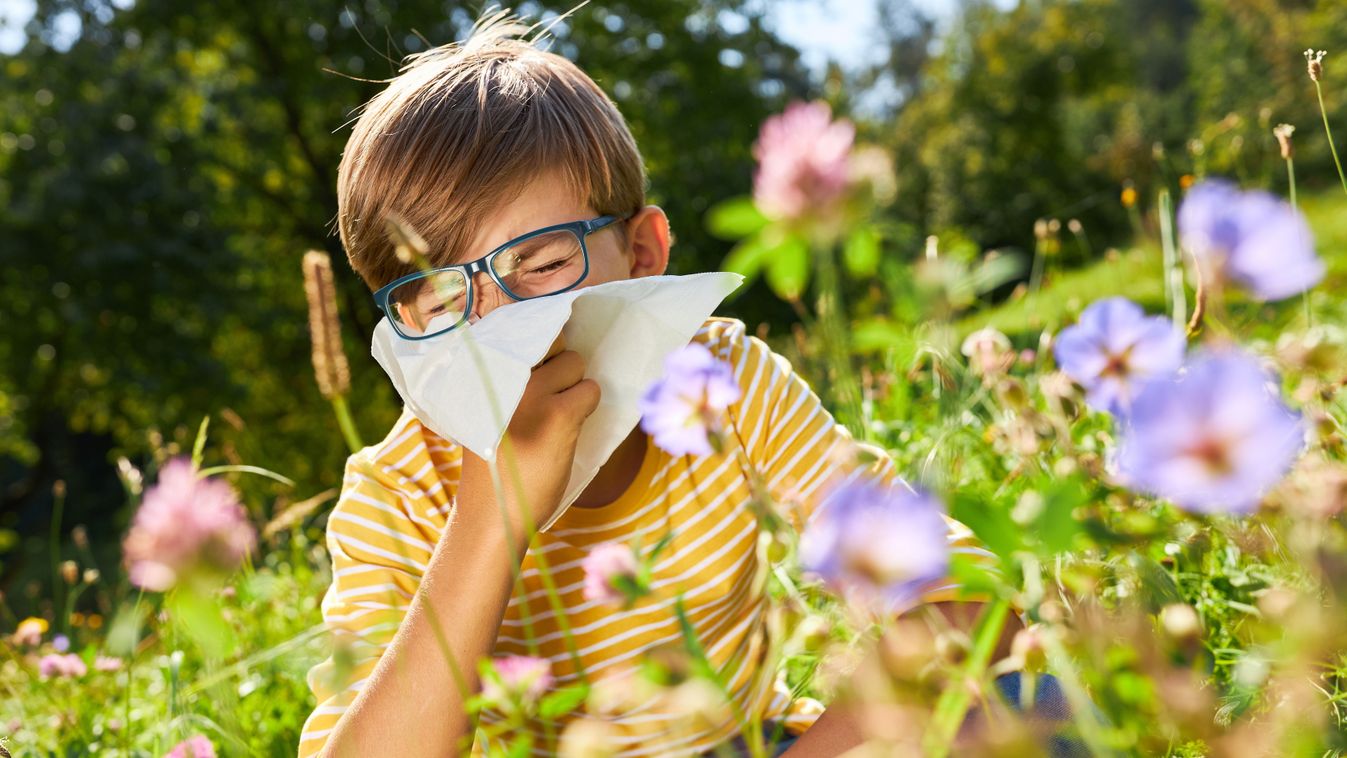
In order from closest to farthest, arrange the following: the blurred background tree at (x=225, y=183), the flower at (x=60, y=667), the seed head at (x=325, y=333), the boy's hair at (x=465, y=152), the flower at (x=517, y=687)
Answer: the flower at (x=517, y=687), the seed head at (x=325, y=333), the boy's hair at (x=465, y=152), the flower at (x=60, y=667), the blurred background tree at (x=225, y=183)

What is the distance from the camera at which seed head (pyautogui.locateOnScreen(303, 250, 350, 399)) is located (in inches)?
33.6

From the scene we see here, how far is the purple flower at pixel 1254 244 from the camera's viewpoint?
403 millimetres

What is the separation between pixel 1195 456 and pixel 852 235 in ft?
0.48

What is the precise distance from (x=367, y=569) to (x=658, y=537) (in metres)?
0.38

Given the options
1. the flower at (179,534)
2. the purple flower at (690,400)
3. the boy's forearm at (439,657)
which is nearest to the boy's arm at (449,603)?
the boy's forearm at (439,657)

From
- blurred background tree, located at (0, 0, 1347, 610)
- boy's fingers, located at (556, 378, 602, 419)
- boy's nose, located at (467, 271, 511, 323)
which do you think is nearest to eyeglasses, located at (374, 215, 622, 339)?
boy's nose, located at (467, 271, 511, 323)

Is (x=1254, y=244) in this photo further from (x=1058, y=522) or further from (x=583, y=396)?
(x=583, y=396)

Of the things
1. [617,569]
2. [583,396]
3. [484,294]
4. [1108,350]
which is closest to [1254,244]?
[1108,350]

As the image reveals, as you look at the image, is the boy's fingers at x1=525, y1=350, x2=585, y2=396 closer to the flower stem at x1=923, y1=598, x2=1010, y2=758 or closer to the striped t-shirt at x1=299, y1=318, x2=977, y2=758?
the striped t-shirt at x1=299, y1=318, x2=977, y2=758

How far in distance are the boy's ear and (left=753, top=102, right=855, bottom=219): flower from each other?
3.48 ft

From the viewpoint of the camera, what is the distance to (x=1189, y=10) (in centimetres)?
3578

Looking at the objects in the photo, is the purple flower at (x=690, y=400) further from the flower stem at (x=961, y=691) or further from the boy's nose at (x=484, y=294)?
the boy's nose at (x=484, y=294)

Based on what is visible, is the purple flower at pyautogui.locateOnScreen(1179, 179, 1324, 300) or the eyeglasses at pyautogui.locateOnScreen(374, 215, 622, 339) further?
the eyeglasses at pyautogui.locateOnScreen(374, 215, 622, 339)

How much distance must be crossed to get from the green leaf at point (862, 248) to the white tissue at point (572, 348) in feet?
2.23
